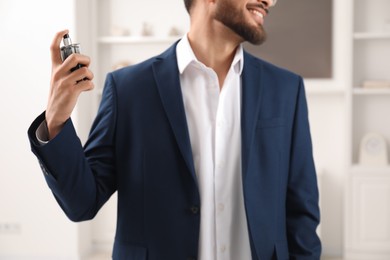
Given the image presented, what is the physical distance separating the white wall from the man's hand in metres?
3.15

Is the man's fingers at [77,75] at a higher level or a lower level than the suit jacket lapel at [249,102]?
higher

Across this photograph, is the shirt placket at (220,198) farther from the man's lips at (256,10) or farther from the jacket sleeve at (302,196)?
the man's lips at (256,10)

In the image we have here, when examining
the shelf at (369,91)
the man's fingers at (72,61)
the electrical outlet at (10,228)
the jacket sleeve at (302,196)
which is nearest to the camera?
the man's fingers at (72,61)

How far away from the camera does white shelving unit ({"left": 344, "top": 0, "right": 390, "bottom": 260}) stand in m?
4.10

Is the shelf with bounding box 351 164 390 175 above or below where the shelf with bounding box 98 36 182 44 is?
below

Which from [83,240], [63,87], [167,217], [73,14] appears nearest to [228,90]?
[167,217]

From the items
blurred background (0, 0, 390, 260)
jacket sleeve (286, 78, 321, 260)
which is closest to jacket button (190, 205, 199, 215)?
jacket sleeve (286, 78, 321, 260)

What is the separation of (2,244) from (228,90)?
3473 millimetres

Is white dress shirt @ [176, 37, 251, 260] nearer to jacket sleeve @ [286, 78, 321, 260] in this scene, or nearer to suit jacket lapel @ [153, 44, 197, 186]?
suit jacket lapel @ [153, 44, 197, 186]

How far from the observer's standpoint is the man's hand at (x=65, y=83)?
1075 millimetres

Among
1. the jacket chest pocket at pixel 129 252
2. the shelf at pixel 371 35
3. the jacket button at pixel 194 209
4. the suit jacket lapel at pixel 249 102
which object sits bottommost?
the jacket chest pocket at pixel 129 252

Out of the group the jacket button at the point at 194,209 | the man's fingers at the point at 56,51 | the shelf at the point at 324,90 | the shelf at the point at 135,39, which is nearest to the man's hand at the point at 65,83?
the man's fingers at the point at 56,51

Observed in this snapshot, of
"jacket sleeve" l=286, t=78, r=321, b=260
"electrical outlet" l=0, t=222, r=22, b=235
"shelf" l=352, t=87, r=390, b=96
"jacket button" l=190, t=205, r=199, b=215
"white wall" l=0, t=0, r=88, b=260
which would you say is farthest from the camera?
"electrical outlet" l=0, t=222, r=22, b=235

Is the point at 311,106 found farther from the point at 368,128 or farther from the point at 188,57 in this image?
the point at 188,57
